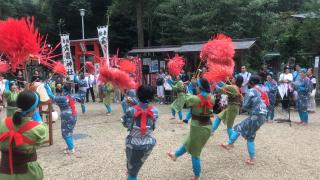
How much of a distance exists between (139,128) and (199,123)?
1259 millimetres

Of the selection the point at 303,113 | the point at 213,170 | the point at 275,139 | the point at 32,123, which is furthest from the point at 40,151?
the point at 303,113

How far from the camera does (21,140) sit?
361cm

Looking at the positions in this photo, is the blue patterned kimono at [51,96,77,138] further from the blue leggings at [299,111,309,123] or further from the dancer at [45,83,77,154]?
the blue leggings at [299,111,309,123]

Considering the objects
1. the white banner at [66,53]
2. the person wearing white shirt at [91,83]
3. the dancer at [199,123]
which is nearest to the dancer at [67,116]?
the dancer at [199,123]

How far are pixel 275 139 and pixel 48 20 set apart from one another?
2242 centimetres

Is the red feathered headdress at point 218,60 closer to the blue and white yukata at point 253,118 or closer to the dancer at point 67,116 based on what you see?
the blue and white yukata at point 253,118

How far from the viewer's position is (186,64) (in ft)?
53.4

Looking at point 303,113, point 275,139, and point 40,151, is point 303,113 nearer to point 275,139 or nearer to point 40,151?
point 275,139

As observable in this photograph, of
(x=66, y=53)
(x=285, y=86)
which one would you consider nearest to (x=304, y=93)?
(x=285, y=86)

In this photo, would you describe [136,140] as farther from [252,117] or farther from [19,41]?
[252,117]

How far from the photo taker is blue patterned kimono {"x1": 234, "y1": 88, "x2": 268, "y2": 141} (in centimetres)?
658

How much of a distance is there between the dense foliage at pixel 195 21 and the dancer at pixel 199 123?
11.3 m

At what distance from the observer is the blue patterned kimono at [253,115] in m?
6.58

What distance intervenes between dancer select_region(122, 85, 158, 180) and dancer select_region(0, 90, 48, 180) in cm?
133
